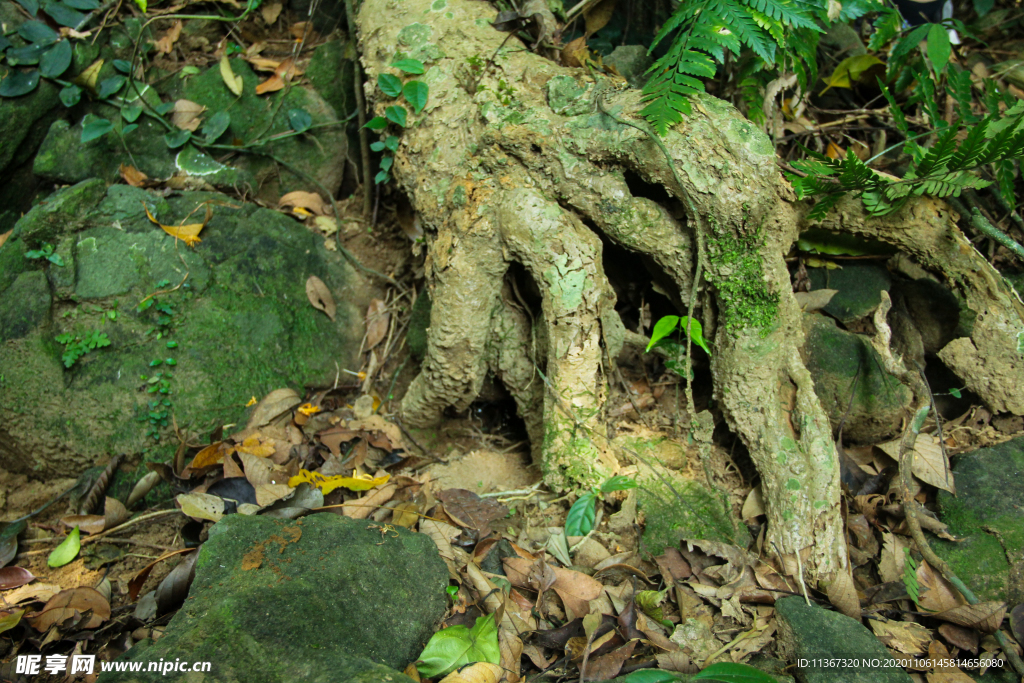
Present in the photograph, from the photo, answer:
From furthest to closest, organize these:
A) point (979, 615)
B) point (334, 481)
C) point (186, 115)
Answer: point (186, 115), point (334, 481), point (979, 615)

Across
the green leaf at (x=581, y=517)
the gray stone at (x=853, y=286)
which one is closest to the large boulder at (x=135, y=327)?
the green leaf at (x=581, y=517)

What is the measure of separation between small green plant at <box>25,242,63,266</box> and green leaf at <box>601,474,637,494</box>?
2919 millimetres

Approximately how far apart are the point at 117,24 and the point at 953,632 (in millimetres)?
5441

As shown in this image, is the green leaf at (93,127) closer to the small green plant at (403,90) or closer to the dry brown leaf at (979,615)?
the small green plant at (403,90)

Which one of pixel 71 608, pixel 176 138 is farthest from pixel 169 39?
pixel 71 608

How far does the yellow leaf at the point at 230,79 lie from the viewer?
397 centimetres

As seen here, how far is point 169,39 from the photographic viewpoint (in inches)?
157

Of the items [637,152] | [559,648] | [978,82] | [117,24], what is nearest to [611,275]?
[637,152]

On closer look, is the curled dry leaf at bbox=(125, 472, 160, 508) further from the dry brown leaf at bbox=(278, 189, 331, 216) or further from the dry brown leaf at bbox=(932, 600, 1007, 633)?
the dry brown leaf at bbox=(932, 600, 1007, 633)

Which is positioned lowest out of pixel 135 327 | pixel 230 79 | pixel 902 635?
pixel 902 635

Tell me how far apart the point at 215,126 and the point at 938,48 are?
4.07 m

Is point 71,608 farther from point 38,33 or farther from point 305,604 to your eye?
point 38,33

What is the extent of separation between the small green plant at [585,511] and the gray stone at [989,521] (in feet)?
4.56

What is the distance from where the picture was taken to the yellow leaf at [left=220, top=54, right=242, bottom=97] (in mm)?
3966
